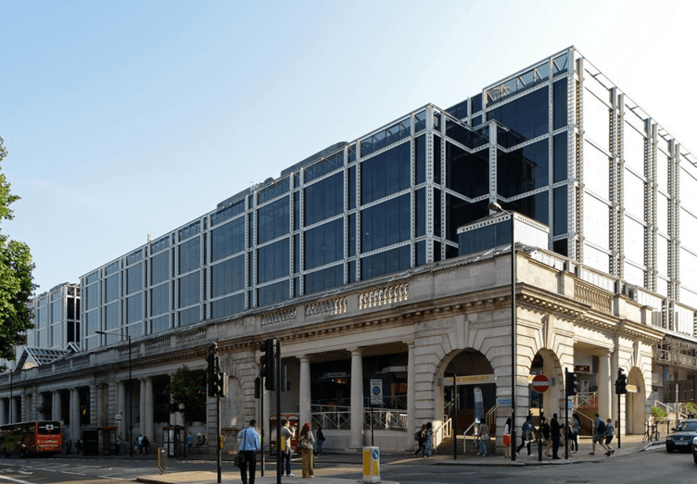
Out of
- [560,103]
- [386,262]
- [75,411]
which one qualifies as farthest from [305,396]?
[75,411]

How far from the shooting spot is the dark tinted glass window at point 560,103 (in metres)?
57.3

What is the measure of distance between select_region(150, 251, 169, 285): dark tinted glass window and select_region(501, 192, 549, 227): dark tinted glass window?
4809 cm

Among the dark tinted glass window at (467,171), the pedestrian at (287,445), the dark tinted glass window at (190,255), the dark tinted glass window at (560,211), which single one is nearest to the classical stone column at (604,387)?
the pedestrian at (287,445)

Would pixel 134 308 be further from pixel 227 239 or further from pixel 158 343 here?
pixel 158 343

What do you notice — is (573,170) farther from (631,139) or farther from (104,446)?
(104,446)

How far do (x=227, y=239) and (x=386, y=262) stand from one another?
2723cm

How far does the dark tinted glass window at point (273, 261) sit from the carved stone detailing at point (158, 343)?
18785mm

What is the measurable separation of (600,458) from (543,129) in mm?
37732

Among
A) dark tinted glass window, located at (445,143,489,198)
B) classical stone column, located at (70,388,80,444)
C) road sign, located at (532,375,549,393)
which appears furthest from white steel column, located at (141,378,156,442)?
road sign, located at (532,375,549,393)

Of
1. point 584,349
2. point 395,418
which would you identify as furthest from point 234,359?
point 584,349

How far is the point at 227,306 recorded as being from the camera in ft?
260

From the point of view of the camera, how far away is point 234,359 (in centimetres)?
4262

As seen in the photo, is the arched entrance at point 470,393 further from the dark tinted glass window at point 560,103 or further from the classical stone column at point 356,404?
the dark tinted glass window at point 560,103

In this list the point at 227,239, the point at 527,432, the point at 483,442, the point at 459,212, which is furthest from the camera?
the point at 227,239
